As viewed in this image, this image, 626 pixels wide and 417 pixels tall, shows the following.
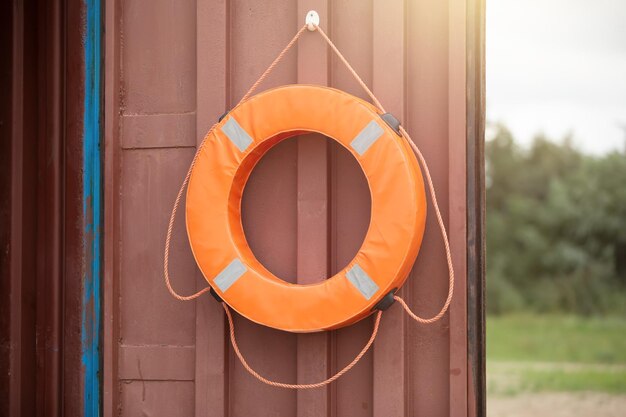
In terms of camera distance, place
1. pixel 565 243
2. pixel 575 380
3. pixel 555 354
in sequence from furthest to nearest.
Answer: pixel 565 243 → pixel 555 354 → pixel 575 380

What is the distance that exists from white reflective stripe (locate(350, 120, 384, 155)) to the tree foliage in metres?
8.64

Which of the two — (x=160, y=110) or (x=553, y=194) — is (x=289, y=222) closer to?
(x=160, y=110)

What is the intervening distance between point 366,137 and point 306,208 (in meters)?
0.35

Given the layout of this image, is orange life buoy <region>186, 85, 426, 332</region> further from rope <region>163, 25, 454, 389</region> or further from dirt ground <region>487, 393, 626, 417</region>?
dirt ground <region>487, 393, 626, 417</region>

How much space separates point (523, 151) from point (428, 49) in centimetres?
1026

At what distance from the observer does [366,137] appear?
223 centimetres

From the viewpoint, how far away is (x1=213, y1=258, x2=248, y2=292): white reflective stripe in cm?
230

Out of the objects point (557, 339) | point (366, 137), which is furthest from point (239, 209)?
point (557, 339)

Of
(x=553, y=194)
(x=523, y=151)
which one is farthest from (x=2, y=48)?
(x=523, y=151)

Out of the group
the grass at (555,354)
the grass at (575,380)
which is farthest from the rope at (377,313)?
the grass at (575,380)

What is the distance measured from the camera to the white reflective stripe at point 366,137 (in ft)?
7.27

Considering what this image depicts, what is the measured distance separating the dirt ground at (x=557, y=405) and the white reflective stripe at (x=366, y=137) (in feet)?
12.5

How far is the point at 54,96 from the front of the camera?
8.67 feet

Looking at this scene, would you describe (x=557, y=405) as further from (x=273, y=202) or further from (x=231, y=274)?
(x=231, y=274)
